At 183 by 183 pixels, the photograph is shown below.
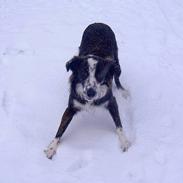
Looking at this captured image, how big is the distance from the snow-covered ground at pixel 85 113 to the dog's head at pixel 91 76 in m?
0.55

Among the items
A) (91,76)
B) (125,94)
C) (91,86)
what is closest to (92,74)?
(91,76)

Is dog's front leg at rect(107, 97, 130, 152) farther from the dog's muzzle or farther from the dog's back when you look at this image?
the dog's back

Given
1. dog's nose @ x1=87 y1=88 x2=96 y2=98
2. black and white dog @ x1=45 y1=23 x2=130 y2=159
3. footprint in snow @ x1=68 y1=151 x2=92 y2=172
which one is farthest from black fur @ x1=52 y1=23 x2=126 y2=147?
footprint in snow @ x1=68 y1=151 x2=92 y2=172

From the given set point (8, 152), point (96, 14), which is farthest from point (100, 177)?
Result: point (96, 14)

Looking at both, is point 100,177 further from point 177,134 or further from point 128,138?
point 177,134

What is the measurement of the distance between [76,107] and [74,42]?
7.20ft

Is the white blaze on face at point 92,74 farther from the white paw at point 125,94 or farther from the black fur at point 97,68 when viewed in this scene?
the white paw at point 125,94

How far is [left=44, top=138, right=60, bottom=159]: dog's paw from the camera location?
443 cm

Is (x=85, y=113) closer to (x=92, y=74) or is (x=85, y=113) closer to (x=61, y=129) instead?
(x=61, y=129)

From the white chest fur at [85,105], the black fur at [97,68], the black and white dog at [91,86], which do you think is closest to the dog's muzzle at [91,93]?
the black and white dog at [91,86]

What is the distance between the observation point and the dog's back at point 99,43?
5.09 m

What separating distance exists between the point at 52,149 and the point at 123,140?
0.82m

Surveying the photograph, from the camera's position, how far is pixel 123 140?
4.63 m

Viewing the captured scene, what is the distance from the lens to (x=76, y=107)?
4.75 metres
